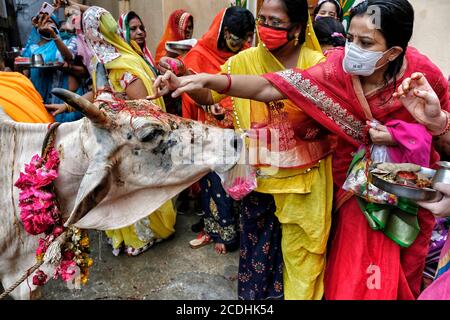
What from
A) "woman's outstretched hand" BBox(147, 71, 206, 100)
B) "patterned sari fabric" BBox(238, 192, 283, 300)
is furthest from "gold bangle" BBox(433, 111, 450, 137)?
"woman's outstretched hand" BBox(147, 71, 206, 100)

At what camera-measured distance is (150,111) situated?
5.30 ft

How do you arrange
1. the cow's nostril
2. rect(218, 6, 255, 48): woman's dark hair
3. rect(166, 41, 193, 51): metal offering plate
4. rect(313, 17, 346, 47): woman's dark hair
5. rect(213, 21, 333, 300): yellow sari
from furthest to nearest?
rect(166, 41, 193, 51): metal offering plate < rect(218, 6, 255, 48): woman's dark hair < rect(313, 17, 346, 47): woman's dark hair < rect(213, 21, 333, 300): yellow sari < the cow's nostril

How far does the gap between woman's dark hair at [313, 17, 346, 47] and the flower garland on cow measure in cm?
221

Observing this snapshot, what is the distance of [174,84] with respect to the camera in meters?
1.64

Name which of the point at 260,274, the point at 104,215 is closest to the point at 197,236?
the point at 260,274

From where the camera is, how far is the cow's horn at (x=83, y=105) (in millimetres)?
1326

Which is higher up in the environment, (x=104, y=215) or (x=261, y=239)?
(x=104, y=215)

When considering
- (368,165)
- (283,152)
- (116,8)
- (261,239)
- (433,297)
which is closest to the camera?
(433,297)

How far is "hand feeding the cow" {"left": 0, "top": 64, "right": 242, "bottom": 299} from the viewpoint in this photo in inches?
59.7

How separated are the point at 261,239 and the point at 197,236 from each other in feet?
4.96

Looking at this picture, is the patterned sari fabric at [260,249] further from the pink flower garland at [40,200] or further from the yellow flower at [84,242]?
the pink flower garland at [40,200]

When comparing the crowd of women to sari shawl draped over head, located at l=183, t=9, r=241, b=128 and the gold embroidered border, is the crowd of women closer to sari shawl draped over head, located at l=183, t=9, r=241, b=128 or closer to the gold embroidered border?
the gold embroidered border

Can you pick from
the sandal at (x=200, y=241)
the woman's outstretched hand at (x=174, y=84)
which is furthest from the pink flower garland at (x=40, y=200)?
the sandal at (x=200, y=241)

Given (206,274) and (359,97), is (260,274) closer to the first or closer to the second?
(206,274)
